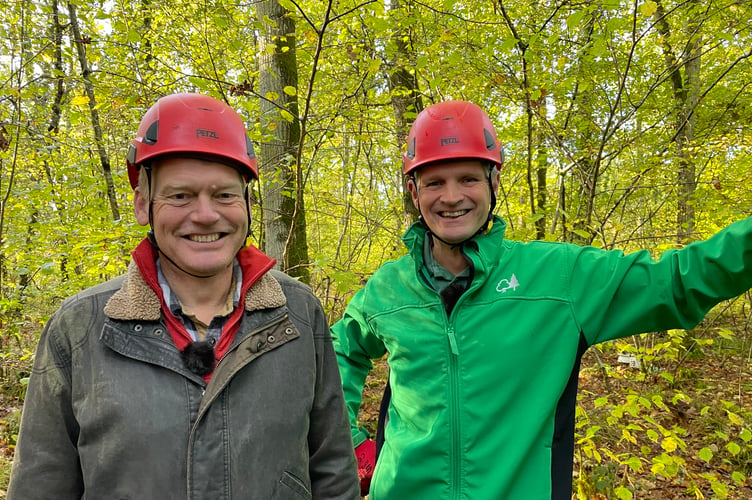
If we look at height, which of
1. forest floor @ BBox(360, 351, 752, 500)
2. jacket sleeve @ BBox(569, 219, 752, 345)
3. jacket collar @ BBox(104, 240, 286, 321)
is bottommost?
forest floor @ BBox(360, 351, 752, 500)

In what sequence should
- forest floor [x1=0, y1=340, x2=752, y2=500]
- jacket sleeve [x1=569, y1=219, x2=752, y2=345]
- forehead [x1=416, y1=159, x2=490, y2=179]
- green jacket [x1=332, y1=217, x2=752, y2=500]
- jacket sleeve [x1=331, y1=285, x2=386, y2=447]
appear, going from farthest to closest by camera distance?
1. forest floor [x1=0, y1=340, x2=752, y2=500]
2. jacket sleeve [x1=331, y1=285, x2=386, y2=447]
3. forehead [x1=416, y1=159, x2=490, y2=179]
4. green jacket [x1=332, y1=217, x2=752, y2=500]
5. jacket sleeve [x1=569, y1=219, x2=752, y2=345]

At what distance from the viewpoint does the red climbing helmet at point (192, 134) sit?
1334 mm

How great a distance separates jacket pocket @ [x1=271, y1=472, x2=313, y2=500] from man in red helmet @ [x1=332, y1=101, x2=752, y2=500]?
1.88ft

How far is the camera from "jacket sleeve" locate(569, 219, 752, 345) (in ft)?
4.92

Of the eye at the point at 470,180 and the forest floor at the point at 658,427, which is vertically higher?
the eye at the point at 470,180

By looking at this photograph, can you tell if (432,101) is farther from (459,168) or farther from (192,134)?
(192,134)

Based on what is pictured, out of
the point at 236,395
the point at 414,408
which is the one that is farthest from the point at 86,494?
the point at 414,408

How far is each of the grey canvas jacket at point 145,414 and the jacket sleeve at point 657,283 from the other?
1.18m

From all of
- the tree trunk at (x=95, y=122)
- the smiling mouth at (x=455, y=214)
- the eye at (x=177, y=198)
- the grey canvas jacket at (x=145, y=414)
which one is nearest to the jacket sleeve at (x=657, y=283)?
the smiling mouth at (x=455, y=214)

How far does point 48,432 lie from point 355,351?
1249mm

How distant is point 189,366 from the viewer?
1.22 meters

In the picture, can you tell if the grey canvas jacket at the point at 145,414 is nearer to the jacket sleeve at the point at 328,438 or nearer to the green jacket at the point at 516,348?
the jacket sleeve at the point at 328,438

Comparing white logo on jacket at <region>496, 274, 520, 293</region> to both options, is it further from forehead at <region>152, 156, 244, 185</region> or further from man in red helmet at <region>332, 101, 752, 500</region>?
forehead at <region>152, 156, 244, 185</region>

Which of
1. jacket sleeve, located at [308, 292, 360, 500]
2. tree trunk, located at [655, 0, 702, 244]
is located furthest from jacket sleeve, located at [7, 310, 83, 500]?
tree trunk, located at [655, 0, 702, 244]
